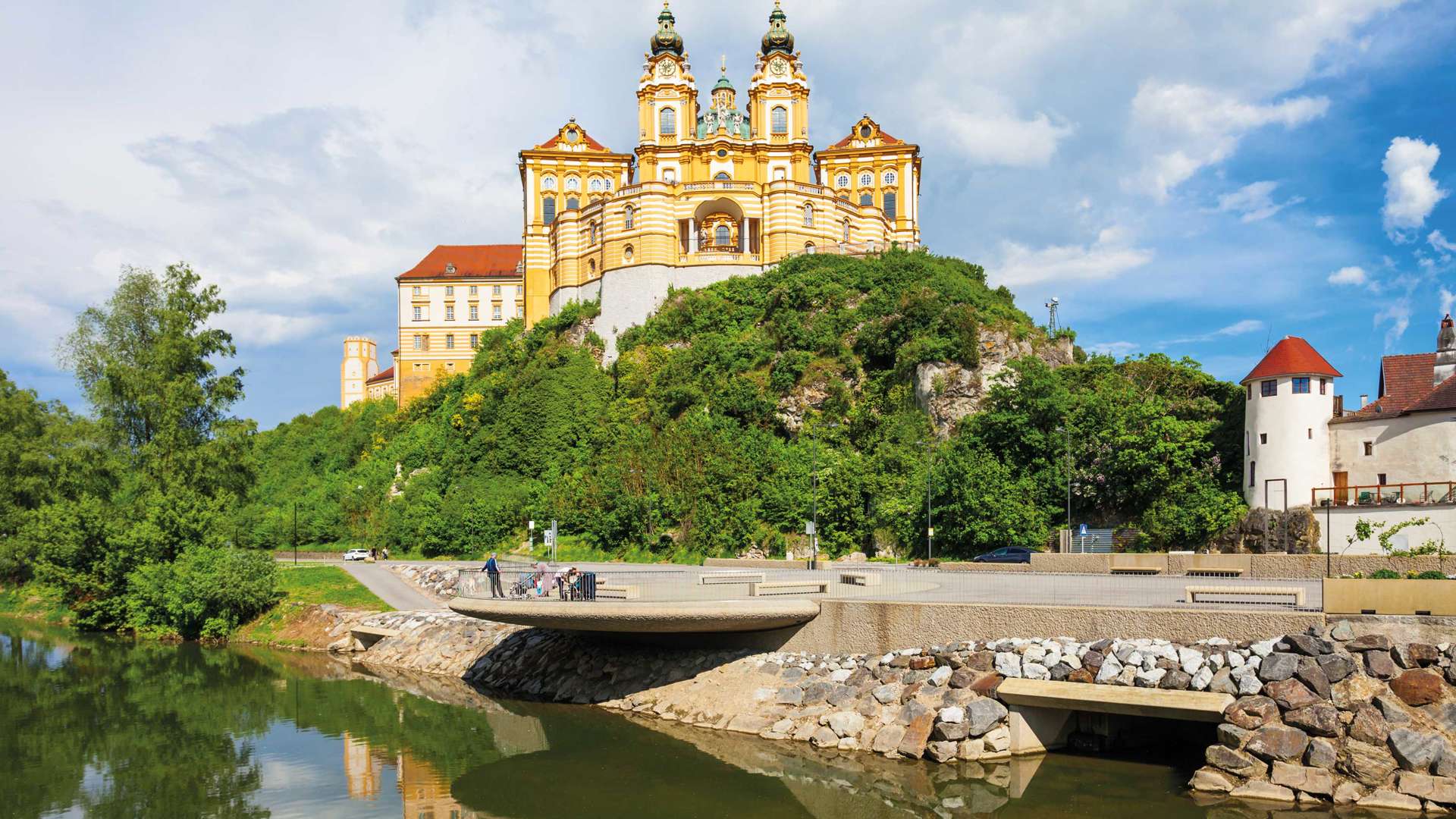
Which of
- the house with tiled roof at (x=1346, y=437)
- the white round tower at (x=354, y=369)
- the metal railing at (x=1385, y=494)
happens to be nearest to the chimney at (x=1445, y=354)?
the house with tiled roof at (x=1346, y=437)

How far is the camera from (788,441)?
52.9m

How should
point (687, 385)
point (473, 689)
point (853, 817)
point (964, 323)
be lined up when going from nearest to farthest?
1. point (853, 817)
2. point (473, 689)
3. point (964, 323)
4. point (687, 385)

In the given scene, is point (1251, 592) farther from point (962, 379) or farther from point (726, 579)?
Answer: point (962, 379)

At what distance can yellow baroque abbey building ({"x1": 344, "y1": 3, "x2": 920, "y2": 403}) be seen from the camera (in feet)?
218

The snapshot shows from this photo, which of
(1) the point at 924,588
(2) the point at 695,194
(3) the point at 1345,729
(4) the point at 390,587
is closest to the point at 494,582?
(1) the point at 924,588

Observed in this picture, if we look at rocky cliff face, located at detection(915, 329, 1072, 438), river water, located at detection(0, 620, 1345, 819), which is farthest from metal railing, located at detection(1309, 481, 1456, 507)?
river water, located at detection(0, 620, 1345, 819)

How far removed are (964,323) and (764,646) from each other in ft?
Result: 103

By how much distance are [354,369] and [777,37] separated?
68.5m

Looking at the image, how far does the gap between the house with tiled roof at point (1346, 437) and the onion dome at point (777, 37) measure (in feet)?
146

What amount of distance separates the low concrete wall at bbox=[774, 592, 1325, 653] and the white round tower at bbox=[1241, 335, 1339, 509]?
1890 cm

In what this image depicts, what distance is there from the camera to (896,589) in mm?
25844

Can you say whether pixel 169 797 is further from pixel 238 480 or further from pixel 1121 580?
pixel 238 480

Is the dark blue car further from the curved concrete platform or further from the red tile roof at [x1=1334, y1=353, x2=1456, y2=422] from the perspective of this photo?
the curved concrete platform

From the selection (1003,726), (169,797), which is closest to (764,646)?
(1003,726)
